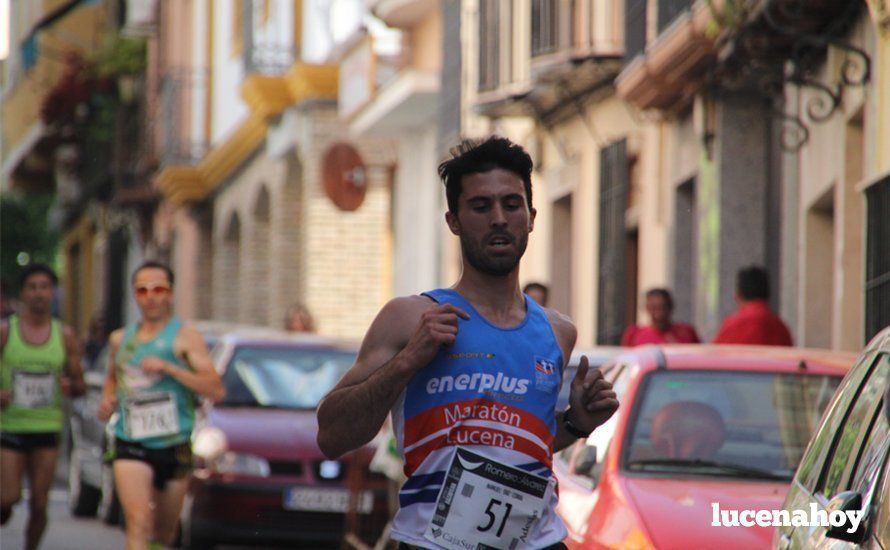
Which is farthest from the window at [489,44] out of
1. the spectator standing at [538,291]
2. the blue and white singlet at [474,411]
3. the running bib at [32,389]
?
the blue and white singlet at [474,411]

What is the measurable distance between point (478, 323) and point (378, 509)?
817 cm

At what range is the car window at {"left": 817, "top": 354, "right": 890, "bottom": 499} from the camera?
558 centimetres

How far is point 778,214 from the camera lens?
18.5 m

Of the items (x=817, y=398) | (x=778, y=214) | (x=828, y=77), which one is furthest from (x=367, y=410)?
(x=778, y=214)

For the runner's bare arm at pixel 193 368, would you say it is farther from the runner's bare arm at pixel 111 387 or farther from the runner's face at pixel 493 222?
the runner's face at pixel 493 222

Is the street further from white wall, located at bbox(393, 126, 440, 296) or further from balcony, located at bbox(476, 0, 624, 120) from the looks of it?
white wall, located at bbox(393, 126, 440, 296)

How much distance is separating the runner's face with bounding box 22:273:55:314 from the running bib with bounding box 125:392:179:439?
1907 millimetres

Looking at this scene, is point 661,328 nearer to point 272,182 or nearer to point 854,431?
point 854,431

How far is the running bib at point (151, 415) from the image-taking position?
11070 mm

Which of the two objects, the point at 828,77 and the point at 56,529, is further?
the point at 56,529

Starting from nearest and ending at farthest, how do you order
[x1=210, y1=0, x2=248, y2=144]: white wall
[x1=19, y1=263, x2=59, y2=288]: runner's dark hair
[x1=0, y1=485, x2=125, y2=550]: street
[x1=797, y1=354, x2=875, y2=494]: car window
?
[x1=797, y1=354, x2=875, y2=494]: car window → [x1=19, y1=263, x2=59, y2=288]: runner's dark hair → [x1=0, y1=485, x2=125, y2=550]: street → [x1=210, y1=0, x2=248, y2=144]: white wall

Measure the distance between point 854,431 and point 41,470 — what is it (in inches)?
309

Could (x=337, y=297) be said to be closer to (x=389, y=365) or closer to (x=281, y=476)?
(x=281, y=476)

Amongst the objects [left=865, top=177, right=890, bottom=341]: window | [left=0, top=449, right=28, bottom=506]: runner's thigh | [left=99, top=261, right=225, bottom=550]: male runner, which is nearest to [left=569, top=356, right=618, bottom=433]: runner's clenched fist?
[left=99, top=261, right=225, bottom=550]: male runner
